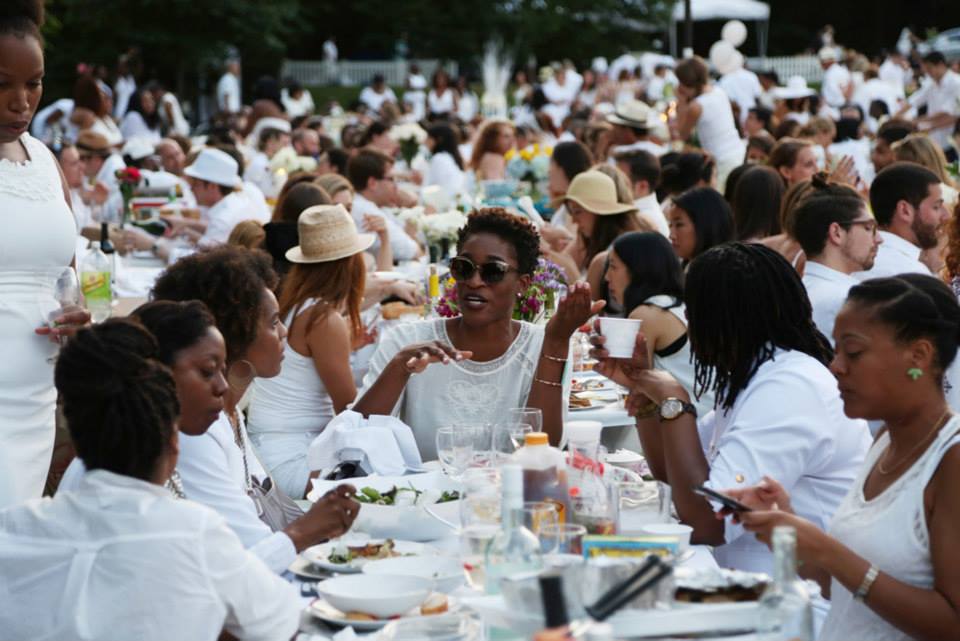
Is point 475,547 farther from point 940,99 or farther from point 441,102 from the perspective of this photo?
point 441,102

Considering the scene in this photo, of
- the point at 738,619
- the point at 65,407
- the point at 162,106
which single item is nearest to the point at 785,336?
the point at 738,619

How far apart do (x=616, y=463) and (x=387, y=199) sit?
5826 millimetres

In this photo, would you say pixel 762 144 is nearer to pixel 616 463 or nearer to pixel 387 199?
pixel 387 199

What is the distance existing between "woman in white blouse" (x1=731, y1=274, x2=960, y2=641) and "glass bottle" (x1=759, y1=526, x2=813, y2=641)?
469 mm

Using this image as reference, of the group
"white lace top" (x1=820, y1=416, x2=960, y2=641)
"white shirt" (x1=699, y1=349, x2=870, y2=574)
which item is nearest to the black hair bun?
"white shirt" (x1=699, y1=349, x2=870, y2=574)

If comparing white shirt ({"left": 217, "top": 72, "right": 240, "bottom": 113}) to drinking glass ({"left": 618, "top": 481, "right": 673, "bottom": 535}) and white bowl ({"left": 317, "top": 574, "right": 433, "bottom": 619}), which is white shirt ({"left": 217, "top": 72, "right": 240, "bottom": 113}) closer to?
drinking glass ({"left": 618, "top": 481, "right": 673, "bottom": 535})

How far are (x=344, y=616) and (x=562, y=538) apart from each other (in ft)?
1.53

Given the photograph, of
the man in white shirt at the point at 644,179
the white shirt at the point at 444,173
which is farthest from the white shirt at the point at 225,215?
the white shirt at the point at 444,173

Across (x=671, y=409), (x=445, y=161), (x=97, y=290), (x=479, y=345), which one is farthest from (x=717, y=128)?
(x=671, y=409)

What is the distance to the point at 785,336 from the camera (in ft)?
11.3

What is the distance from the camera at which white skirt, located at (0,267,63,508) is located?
11.2 feet

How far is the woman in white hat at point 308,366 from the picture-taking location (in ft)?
16.4

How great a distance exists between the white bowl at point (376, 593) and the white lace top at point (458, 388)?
5.74 feet

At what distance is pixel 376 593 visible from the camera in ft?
8.75
